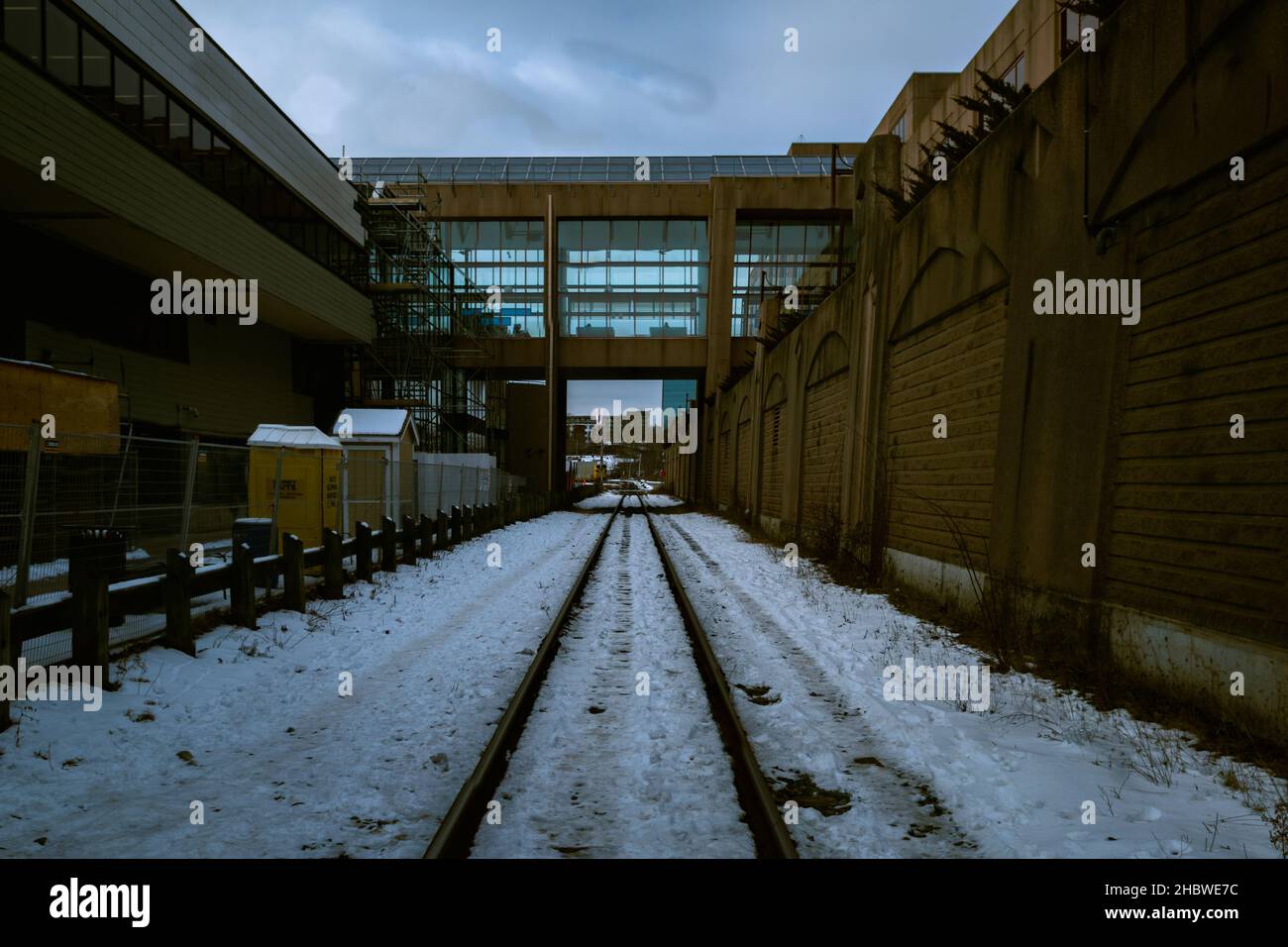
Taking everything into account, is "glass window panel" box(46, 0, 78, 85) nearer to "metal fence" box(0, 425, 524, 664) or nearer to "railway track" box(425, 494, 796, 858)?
"metal fence" box(0, 425, 524, 664)

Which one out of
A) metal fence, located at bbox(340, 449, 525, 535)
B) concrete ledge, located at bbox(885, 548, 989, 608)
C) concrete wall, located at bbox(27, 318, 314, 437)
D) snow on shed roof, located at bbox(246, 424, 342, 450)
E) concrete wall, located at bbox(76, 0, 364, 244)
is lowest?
concrete ledge, located at bbox(885, 548, 989, 608)

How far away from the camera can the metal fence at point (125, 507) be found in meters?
5.70

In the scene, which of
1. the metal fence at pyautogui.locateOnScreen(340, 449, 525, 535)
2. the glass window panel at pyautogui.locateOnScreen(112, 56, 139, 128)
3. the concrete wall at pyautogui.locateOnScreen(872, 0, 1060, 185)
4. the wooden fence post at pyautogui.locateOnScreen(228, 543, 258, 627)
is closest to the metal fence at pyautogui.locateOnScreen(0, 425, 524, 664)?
the wooden fence post at pyautogui.locateOnScreen(228, 543, 258, 627)

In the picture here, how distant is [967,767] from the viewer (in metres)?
4.29

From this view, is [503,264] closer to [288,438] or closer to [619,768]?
[288,438]

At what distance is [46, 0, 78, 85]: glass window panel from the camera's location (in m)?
11.9

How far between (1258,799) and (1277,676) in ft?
3.18

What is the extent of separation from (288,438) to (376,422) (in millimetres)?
7591

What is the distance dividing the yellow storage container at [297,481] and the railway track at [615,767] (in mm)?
6656

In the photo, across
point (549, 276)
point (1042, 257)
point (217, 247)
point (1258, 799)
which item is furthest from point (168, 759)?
point (549, 276)

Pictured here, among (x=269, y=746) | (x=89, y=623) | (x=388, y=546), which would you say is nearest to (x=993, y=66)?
(x=388, y=546)

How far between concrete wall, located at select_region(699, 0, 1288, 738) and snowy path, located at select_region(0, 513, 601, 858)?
5288 millimetres

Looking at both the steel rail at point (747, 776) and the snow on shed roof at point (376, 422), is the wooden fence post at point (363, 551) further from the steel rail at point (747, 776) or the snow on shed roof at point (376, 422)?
the snow on shed roof at point (376, 422)

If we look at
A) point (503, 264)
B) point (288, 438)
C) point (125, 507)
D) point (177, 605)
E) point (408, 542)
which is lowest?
point (408, 542)
